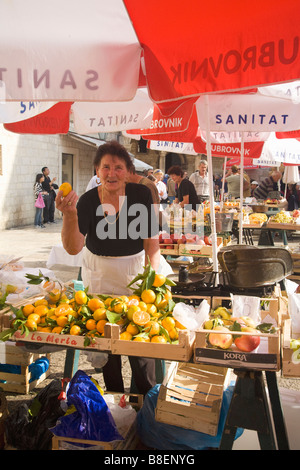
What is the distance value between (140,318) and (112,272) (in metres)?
0.86

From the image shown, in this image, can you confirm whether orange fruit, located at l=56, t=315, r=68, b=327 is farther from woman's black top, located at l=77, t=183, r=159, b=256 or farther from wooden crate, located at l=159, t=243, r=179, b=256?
wooden crate, located at l=159, t=243, r=179, b=256

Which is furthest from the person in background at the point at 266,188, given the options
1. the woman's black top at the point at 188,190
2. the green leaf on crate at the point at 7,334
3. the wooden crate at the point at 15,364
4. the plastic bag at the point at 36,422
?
the green leaf on crate at the point at 7,334

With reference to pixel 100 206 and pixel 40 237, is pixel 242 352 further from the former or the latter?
pixel 40 237

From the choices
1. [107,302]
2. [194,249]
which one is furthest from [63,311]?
[194,249]

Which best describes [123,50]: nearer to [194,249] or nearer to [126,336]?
[126,336]

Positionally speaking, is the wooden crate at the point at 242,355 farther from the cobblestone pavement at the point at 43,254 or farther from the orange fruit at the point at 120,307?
the cobblestone pavement at the point at 43,254

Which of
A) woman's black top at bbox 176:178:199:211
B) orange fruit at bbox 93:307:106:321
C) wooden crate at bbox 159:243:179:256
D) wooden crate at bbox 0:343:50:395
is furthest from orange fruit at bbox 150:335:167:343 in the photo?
woman's black top at bbox 176:178:199:211

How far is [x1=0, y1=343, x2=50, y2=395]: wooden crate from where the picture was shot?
3.73 m

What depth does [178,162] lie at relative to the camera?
3384 cm

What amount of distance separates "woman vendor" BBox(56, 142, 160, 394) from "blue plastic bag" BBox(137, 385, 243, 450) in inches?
14.7

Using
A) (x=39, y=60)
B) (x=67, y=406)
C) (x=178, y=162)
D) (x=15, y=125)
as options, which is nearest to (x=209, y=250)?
(x=15, y=125)

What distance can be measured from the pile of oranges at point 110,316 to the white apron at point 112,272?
16.8 inches

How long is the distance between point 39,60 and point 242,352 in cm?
187

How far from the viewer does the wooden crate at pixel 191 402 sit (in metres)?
2.60
